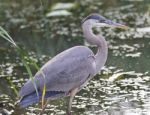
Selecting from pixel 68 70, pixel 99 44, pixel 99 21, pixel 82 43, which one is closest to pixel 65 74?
pixel 68 70

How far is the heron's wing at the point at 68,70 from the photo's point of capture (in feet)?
17.7

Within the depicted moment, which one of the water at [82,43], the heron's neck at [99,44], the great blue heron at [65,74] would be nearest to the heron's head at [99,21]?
the heron's neck at [99,44]

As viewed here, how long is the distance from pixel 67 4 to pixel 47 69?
20.3 feet

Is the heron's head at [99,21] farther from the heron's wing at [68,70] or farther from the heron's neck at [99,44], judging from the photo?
the heron's wing at [68,70]

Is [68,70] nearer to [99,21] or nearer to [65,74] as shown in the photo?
[65,74]

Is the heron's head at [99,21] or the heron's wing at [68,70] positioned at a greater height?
the heron's head at [99,21]

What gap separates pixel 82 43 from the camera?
30.3 ft

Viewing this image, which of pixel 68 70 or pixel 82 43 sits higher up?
pixel 82 43

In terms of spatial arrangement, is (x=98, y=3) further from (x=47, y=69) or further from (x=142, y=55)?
(x=47, y=69)

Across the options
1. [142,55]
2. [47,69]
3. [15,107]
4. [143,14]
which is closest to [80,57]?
[47,69]

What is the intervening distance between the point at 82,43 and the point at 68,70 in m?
3.76

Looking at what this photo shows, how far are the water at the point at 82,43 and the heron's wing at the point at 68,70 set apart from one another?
0.47 meters

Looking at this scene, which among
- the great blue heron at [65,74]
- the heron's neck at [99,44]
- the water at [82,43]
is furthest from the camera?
the water at [82,43]

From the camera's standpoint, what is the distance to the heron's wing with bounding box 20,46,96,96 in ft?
17.7
